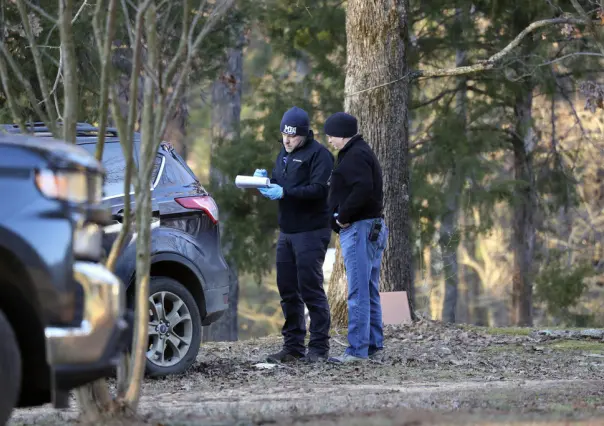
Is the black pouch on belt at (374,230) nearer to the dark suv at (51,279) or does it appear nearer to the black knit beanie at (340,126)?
the black knit beanie at (340,126)

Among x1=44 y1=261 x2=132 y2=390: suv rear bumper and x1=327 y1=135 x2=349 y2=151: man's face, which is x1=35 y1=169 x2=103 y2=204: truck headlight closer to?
x1=44 y1=261 x2=132 y2=390: suv rear bumper

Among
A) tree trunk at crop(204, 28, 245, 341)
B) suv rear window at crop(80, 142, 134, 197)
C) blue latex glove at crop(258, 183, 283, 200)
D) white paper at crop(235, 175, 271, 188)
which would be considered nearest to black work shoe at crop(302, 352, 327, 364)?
blue latex glove at crop(258, 183, 283, 200)

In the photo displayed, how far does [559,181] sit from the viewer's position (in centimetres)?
2033

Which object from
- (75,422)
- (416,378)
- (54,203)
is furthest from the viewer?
(416,378)

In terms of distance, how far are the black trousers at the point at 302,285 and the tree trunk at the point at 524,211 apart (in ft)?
31.8

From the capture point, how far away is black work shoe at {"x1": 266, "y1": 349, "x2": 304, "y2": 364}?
9828 mm

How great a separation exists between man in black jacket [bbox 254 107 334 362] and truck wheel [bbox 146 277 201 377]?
3.59 ft

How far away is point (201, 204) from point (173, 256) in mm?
534

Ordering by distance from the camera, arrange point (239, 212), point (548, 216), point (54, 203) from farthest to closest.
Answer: point (548, 216) < point (239, 212) < point (54, 203)

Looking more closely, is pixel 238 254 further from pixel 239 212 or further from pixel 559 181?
pixel 559 181

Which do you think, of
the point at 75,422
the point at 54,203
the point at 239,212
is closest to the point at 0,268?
the point at 54,203

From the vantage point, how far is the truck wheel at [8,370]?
4820 millimetres

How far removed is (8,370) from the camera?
190 inches

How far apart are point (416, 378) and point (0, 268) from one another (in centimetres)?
483
